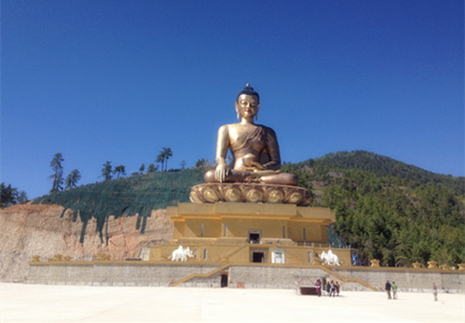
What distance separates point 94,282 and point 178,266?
131 inches

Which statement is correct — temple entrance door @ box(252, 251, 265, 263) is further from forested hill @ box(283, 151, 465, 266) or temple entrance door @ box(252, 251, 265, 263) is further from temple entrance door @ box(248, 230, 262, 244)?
forested hill @ box(283, 151, 465, 266)

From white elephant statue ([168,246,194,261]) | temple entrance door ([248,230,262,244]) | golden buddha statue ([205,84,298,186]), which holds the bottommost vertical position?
white elephant statue ([168,246,194,261])

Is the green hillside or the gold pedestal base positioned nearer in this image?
the gold pedestal base

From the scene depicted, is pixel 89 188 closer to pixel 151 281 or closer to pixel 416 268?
pixel 151 281

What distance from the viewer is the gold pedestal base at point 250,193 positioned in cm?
2006

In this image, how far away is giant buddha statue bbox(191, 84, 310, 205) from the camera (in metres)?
20.2

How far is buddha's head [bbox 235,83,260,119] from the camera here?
22.7m

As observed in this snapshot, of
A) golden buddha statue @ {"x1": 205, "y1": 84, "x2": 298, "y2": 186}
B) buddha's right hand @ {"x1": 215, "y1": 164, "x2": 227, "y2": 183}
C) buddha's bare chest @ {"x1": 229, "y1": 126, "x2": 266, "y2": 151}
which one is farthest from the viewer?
buddha's bare chest @ {"x1": 229, "y1": 126, "x2": 266, "y2": 151}

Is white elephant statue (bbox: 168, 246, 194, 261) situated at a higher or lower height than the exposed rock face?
lower

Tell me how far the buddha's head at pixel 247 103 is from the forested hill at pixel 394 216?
1757cm

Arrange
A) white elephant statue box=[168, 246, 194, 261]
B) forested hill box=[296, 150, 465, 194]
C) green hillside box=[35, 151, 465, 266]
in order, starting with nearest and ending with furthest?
white elephant statue box=[168, 246, 194, 261]
green hillside box=[35, 151, 465, 266]
forested hill box=[296, 150, 465, 194]

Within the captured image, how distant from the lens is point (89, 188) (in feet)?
151

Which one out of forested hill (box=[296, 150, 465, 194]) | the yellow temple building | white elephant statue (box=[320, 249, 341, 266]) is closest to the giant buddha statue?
the yellow temple building

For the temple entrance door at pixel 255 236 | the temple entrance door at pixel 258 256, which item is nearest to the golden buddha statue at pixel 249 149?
the temple entrance door at pixel 255 236
